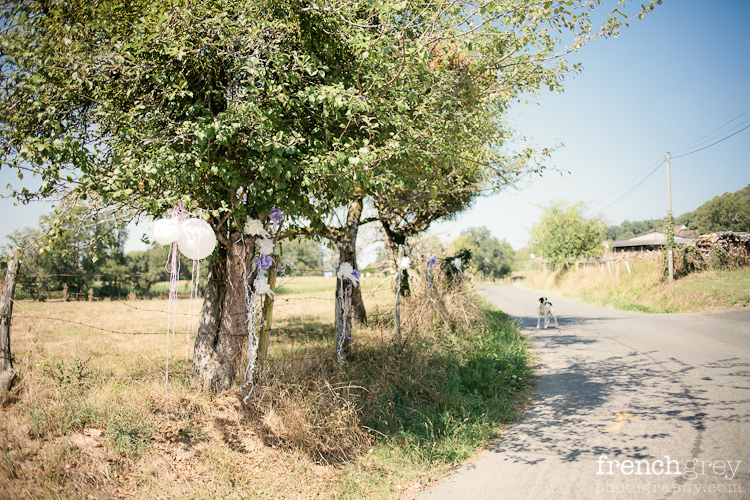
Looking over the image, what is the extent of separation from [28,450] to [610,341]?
11712mm

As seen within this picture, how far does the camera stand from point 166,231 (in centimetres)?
437

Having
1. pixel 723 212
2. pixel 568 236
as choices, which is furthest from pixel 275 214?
pixel 723 212

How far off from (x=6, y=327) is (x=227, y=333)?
8.52 ft

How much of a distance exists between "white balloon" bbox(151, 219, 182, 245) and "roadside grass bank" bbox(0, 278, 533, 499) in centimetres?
215

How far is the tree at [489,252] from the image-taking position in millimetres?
73938

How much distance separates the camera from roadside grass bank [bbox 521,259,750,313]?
52.1 feet

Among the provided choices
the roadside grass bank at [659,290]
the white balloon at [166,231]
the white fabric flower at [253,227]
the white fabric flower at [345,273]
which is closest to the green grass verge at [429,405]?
the white fabric flower at [345,273]

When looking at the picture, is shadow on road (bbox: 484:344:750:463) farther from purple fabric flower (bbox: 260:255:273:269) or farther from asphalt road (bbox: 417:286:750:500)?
purple fabric flower (bbox: 260:255:273:269)

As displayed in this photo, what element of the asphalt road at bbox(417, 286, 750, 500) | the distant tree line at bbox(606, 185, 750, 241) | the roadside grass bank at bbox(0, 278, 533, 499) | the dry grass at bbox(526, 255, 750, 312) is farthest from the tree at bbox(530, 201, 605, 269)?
the roadside grass bank at bbox(0, 278, 533, 499)

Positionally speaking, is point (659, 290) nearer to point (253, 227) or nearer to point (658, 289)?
point (658, 289)

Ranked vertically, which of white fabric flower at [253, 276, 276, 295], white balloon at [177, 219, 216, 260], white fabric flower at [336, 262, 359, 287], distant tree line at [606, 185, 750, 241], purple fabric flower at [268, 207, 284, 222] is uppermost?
distant tree line at [606, 185, 750, 241]

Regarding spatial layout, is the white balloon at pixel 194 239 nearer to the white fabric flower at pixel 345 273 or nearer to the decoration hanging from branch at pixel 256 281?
the decoration hanging from branch at pixel 256 281

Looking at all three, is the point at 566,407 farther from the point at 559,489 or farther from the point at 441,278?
the point at 441,278

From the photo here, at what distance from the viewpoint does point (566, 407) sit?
6.36m
